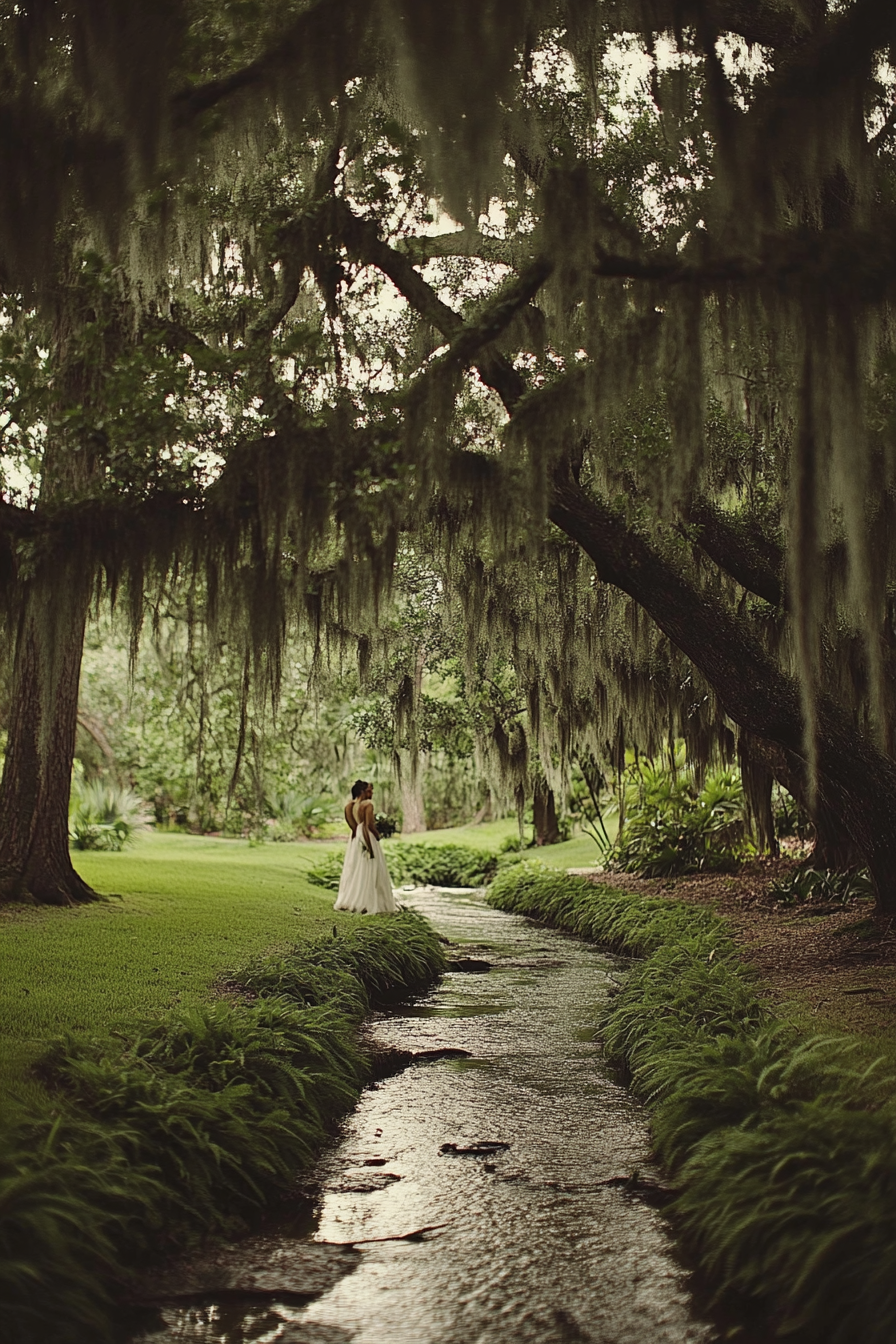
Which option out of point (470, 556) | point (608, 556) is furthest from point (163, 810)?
point (608, 556)

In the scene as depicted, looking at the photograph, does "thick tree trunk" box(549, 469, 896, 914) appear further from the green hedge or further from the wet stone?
the wet stone

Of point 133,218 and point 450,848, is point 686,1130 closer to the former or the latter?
point 133,218

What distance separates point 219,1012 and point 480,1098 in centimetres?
151

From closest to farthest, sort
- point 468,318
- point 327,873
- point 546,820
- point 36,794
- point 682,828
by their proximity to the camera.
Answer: point 468,318, point 36,794, point 682,828, point 327,873, point 546,820

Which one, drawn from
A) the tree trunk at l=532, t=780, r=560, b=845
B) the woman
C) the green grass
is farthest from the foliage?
the tree trunk at l=532, t=780, r=560, b=845

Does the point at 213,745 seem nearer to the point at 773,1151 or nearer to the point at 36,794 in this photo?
the point at 36,794

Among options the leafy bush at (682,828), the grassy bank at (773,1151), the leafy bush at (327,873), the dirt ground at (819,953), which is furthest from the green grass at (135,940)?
the leafy bush at (682,828)

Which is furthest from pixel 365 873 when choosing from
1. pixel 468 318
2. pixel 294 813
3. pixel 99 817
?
pixel 294 813

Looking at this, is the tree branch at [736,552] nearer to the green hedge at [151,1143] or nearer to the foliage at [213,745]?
the green hedge at [151,1143]

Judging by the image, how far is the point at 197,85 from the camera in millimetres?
5828

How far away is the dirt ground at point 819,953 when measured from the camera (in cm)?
605

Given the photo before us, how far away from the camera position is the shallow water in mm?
3357

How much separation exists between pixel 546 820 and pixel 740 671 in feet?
51.5

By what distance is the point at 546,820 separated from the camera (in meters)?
23.7
